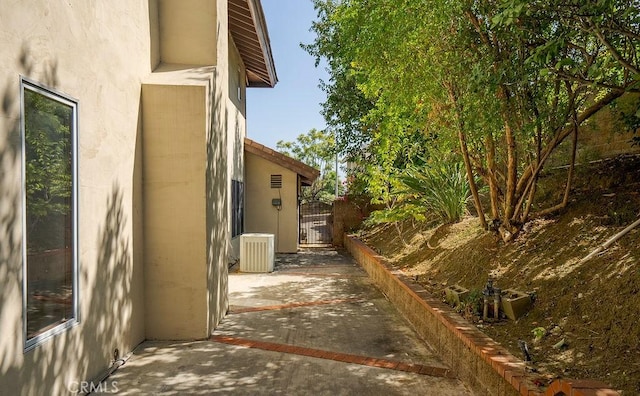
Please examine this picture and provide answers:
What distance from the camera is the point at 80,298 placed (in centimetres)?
326

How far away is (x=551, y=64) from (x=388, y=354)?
150 inches

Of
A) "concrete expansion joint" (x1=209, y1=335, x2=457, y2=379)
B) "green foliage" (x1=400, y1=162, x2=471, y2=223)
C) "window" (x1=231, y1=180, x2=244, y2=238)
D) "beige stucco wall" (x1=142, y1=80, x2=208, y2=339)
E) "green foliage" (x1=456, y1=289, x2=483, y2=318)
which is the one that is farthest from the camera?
"window" (x1=231, y1=180, x2=244, y2=238)

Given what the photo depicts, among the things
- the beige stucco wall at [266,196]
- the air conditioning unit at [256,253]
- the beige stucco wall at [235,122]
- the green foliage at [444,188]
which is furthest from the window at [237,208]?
the green foliage at [444,188]

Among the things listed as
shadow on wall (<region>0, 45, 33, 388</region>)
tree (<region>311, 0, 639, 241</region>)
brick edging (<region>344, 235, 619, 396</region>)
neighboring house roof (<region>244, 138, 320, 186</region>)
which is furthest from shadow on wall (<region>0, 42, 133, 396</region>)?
neighboring house roof (<region>244, 138, 320, 186</region>)

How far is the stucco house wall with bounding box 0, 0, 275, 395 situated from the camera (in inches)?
99.7

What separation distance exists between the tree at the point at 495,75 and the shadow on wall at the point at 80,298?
3582 mm

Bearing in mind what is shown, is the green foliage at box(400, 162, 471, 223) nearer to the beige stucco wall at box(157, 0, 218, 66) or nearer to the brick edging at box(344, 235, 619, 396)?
the brick edging at box(344, 235, 619, 396)

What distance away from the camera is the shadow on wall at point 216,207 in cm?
494

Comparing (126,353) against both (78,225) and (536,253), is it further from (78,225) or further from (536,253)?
(536,253)

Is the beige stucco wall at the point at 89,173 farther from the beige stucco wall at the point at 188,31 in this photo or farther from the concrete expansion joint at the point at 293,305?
the concrete expansion joint at the point at 293,305

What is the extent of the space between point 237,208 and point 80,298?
7443 millimetres

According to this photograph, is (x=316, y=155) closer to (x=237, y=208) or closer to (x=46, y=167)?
(x=237, y=208)

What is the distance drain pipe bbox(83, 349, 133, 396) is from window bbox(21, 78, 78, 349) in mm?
714

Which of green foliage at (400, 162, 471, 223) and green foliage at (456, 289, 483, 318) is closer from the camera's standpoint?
green foliage at (456, 289, 483, 318)
